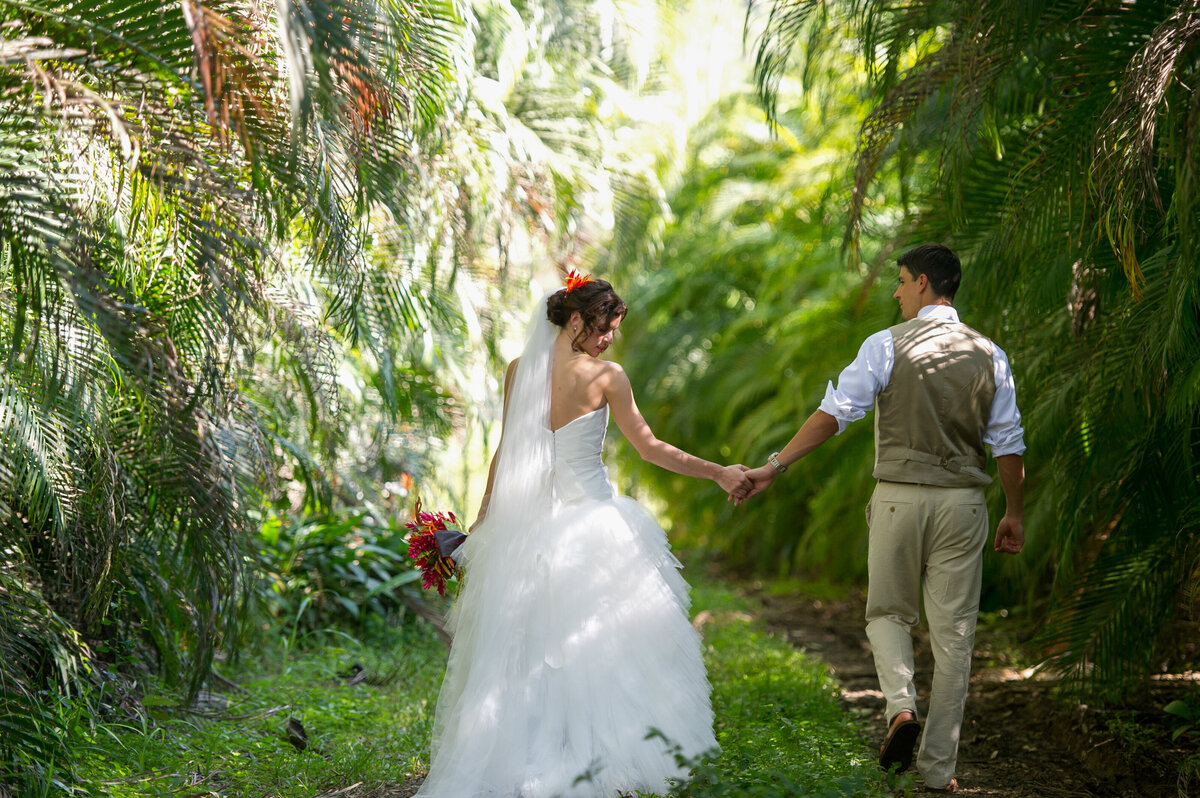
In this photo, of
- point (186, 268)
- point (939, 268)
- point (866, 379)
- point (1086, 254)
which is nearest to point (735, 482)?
point (866, 379)

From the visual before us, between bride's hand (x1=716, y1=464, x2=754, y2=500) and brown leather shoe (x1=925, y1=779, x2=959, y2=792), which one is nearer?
brown leather shoe (x1=925, y1=779, x2=959, y2=792)

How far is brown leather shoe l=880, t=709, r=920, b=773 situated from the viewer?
3811mm

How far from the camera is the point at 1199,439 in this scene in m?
4.06

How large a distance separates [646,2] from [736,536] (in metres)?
5.86

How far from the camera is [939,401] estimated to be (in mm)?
3986

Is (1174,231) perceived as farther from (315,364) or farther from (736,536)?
(736,536)

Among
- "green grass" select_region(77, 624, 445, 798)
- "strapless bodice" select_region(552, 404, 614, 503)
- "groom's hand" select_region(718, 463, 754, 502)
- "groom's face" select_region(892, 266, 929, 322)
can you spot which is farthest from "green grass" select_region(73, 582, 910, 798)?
"groom's face" select_region(892, 266, 929, 322)

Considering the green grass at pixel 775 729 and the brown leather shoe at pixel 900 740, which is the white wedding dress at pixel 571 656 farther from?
the brown leather shoe at pixel 900 740

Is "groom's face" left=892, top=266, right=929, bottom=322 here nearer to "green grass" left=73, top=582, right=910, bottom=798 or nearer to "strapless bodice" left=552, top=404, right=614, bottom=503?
"strapless bodice" left=552, top=404, right=614, bottom=503

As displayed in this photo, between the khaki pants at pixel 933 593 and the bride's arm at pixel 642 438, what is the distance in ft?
2.32

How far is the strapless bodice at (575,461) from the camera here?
3.95m

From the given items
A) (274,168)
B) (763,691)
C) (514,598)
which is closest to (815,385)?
(763,691)

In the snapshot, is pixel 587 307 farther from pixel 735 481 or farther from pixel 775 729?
pixel 775 729

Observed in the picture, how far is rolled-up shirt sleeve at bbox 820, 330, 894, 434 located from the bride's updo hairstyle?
36.8 inches
